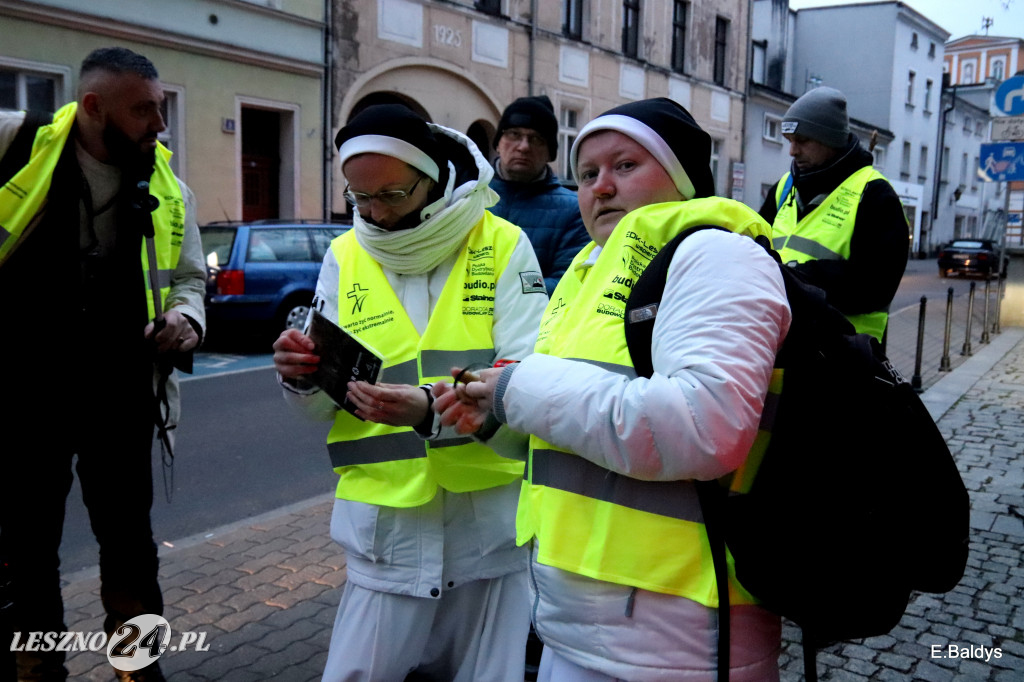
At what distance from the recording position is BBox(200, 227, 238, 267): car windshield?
11977mm

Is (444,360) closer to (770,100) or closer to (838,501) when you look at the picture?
(838,501)

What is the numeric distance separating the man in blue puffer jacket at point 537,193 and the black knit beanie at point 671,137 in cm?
216

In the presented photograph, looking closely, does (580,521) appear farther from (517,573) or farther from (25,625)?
(25,625)

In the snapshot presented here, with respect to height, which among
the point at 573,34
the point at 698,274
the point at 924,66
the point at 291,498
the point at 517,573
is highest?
the point at 924,66

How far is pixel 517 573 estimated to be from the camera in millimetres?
2494

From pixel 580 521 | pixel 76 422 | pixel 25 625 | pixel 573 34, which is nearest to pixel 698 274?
pixel 580 521

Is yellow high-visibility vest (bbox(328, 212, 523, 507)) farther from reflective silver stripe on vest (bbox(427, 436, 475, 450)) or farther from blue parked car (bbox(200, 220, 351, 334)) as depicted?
blue parked car (bbox(200, 220, 351, 334))

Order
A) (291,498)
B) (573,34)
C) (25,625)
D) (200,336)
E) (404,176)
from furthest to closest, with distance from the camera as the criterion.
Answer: (573,34), (291,498), (200,336), (25,625), (404,176)

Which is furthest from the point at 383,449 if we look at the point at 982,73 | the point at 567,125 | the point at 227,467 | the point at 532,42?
the point at 982,73

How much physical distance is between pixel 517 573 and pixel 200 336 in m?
1.70

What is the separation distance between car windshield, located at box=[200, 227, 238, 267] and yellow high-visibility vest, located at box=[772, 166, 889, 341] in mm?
9347

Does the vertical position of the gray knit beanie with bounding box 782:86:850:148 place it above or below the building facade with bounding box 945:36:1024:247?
below

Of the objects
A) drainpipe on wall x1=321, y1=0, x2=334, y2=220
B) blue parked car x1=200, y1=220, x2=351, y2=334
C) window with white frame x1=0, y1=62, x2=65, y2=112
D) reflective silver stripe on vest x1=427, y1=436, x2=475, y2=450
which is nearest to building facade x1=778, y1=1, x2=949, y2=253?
drainpipe on wall x1=321, y1=0, x2=334, y2=220

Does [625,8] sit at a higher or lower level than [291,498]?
higher
